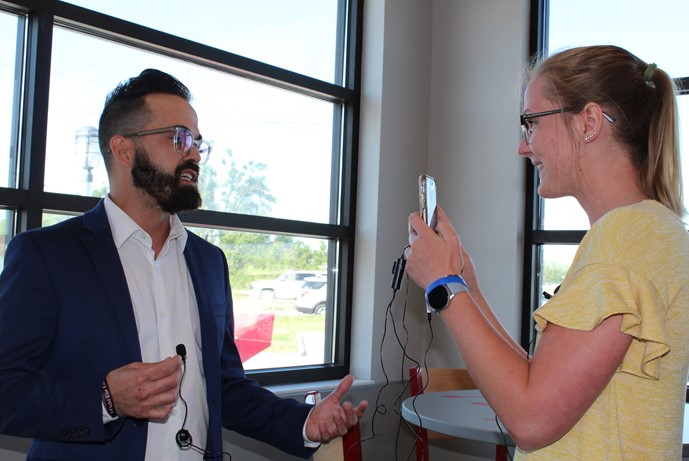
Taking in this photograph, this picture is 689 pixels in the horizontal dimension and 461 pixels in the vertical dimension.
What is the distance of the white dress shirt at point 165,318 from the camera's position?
1.80m

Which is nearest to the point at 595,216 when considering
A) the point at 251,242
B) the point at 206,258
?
the point at 206,258

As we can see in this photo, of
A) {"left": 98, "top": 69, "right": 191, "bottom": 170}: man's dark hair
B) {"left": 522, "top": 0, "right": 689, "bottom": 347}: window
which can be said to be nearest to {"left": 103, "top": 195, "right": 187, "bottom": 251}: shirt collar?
{"left": 98, "top": 69, "right": 191, "bottom": 170}: man's dark hair

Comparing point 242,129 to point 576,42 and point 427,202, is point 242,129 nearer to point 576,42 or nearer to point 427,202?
point 576,42

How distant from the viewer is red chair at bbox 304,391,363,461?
188 centimetres

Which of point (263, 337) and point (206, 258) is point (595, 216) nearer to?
point (206, 258)

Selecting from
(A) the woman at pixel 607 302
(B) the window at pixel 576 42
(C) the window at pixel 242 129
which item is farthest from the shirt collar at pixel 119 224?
(B) the window at pixel 576 42

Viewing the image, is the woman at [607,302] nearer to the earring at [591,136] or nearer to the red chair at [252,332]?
the earring at [591,136]

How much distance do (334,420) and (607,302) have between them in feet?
3.32

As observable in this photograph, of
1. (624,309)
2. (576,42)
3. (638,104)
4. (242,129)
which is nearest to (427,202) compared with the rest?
(638,104)

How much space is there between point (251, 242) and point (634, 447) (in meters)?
2.87

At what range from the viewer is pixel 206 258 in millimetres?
2121

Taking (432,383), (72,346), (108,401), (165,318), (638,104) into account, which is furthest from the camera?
(432,383)

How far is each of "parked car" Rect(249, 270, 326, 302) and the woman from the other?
2580 mm

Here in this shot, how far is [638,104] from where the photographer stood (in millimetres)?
1276
